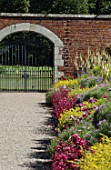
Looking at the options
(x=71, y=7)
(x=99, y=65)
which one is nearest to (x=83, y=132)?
(x=99, y=65)

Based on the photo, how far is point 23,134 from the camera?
9.73 metres

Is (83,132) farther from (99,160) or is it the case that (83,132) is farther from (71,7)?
(71,7)

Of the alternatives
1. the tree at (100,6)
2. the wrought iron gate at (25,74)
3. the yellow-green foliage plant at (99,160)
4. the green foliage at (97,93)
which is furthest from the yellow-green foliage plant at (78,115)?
the tree at (100,6)

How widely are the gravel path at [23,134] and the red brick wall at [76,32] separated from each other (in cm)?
371

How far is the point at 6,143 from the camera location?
28.5 feet

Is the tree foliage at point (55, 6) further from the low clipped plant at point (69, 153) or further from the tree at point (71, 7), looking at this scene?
the low clipped plant at point (69, 153)

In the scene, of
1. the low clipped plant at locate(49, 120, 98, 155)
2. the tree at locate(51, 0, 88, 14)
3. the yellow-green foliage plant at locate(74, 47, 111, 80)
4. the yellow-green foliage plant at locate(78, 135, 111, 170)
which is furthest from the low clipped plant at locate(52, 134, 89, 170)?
the tree at locate(51, 0, 88, 14)

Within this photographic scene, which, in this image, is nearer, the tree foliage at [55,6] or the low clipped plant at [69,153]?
the low clipped plant at [69,153]

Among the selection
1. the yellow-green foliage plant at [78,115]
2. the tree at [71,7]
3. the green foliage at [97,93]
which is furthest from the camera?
the tree at [71,7]

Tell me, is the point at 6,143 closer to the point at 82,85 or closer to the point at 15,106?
the point at 82,85

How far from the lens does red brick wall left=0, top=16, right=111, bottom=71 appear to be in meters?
19.7

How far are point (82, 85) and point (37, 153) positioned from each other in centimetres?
566

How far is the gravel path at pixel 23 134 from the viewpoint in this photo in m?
7.24

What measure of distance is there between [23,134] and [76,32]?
34.9 feet
